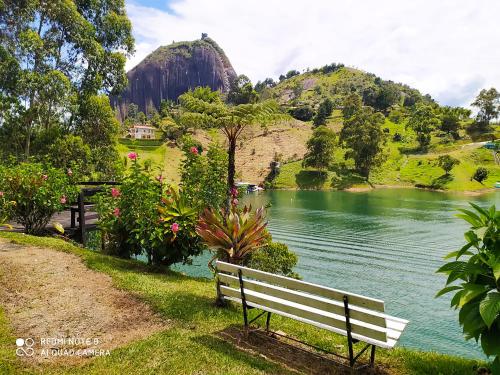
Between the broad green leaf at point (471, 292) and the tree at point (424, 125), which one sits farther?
the tree at point (424, 125)

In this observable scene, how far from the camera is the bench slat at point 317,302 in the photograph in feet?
14.5

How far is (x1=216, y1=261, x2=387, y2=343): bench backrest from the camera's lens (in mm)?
4414

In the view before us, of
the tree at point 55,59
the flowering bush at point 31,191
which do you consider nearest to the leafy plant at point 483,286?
the flowering bush at point 31,191

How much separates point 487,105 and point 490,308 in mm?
118502

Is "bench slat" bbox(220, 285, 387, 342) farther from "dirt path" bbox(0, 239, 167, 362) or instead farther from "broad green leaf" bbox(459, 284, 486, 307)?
"dirt path" bbox(0, 239, 167, 362)

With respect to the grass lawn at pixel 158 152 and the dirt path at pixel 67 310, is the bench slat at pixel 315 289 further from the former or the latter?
the grass lawn at pixel 158 152

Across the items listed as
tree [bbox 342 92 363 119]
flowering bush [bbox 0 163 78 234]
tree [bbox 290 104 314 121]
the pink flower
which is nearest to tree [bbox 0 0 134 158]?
flowering bush [bbox 0 163 78 234]

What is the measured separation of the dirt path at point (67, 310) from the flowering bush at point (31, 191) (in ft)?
11.9

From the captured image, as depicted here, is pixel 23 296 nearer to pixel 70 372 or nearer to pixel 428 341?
pixel 70 372

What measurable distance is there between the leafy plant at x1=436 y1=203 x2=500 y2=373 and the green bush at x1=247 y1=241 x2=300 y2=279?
1026 cm

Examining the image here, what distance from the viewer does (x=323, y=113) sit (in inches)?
4412

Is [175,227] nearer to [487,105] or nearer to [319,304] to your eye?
[319,304]

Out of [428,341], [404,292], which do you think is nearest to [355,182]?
[404,292]

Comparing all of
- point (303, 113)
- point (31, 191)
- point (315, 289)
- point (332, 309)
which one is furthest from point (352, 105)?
point (332, 309)
